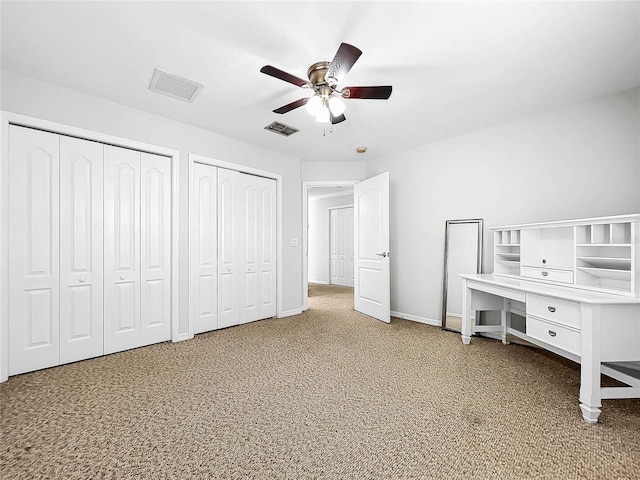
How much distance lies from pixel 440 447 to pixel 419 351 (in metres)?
1.51

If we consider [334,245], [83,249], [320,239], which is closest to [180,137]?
[83,249]

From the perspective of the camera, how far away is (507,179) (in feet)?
11.2

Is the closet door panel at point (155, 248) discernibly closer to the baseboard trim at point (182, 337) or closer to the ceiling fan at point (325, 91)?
the baseboard trim at point (182, 337)

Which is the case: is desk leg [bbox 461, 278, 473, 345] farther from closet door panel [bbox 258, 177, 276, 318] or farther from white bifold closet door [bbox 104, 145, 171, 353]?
white bifold closet door [bbox 104, 145, 171, 353]

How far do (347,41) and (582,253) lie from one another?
2.51 m

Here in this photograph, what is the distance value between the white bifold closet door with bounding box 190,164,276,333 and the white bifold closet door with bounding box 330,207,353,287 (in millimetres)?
3791

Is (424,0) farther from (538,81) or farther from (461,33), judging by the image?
(538,81)

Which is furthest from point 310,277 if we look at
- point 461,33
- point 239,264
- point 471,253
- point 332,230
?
point 461,33

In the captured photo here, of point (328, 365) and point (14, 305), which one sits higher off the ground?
point (14, 305)

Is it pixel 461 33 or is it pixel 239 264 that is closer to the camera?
pixel 461 33

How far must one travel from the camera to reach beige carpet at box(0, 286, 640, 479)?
4.87 ft

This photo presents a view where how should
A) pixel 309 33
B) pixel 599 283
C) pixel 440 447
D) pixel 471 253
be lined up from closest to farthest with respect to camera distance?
pixel 440 447, pixel 309 33, pixel 599 283, pixel 471 253

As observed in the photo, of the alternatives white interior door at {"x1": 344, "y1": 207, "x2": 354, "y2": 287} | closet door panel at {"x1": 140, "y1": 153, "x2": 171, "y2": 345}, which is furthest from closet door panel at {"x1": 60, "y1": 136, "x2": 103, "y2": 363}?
white interior door at {"x1": 344, "y1": 207, "x2": 354, "y2": 287}

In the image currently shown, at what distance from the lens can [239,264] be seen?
4.03m
